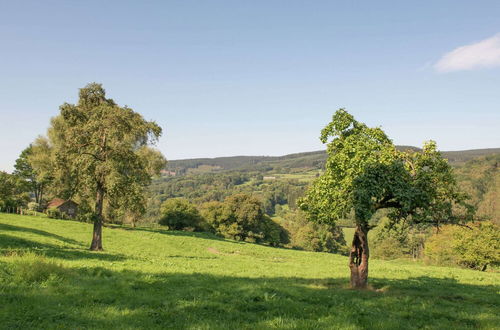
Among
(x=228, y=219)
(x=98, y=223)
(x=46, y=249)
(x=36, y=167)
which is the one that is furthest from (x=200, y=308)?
(x=228, y=219)

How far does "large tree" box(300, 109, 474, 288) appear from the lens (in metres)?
17.1

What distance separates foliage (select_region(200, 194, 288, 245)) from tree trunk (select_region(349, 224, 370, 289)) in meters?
62.4

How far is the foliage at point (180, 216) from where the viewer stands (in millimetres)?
80938

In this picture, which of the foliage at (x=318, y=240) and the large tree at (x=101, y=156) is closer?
the large tree at (x=101, y=156)

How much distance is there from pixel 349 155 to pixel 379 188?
2.67m

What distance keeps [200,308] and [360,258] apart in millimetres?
11684

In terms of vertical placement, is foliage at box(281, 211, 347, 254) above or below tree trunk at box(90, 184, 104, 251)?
below

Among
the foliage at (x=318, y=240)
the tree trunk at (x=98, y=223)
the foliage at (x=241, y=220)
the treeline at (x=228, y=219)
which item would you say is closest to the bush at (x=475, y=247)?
the treeline at (x=228, y=219)

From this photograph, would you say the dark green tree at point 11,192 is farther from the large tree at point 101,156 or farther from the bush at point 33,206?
the large tree at point 101,156

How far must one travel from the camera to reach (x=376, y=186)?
16.7 m

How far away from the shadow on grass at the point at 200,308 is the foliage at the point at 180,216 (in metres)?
65.8

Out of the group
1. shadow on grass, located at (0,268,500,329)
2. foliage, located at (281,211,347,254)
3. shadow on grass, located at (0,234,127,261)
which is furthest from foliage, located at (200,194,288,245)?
shadow on grass, located at (0,268,500,329)

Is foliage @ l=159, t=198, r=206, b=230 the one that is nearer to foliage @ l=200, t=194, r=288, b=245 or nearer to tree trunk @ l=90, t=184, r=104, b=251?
foliage @ l=200, t=194, r=288, b=245

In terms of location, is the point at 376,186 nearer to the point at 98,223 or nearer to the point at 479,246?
the point at 98,223
